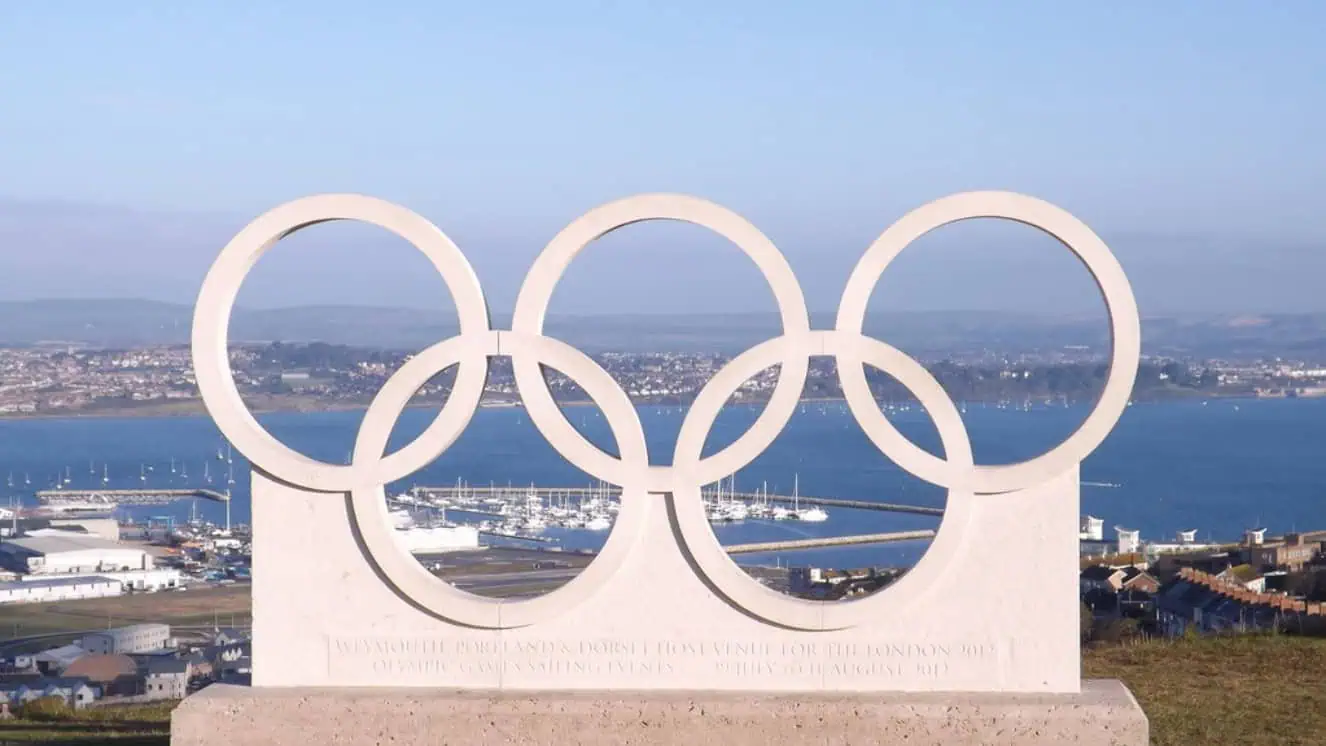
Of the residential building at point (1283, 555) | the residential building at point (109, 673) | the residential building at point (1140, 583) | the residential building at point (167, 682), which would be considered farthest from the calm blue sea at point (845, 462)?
the residential building at point (167, 682)

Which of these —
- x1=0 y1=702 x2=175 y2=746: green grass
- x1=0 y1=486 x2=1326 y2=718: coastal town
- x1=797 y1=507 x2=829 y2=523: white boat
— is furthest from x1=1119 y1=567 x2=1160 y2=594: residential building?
x1=797 y1=507 x2=829 y2=523: white boat

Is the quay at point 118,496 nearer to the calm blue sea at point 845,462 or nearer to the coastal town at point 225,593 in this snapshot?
the calm blue sea at point 845,462

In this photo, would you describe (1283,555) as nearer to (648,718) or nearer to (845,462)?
(648,718)

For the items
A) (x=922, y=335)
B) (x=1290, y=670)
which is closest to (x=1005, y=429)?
(x=922, y=335)

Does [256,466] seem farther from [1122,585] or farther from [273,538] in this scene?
[1122,585]

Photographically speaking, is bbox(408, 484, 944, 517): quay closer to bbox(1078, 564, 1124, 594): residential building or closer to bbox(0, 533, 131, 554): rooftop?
bbox(0, 533, 131, 554): rooftop

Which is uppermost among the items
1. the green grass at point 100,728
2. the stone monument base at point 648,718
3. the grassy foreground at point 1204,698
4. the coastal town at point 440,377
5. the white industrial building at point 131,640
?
the coastal town at point 440,377
